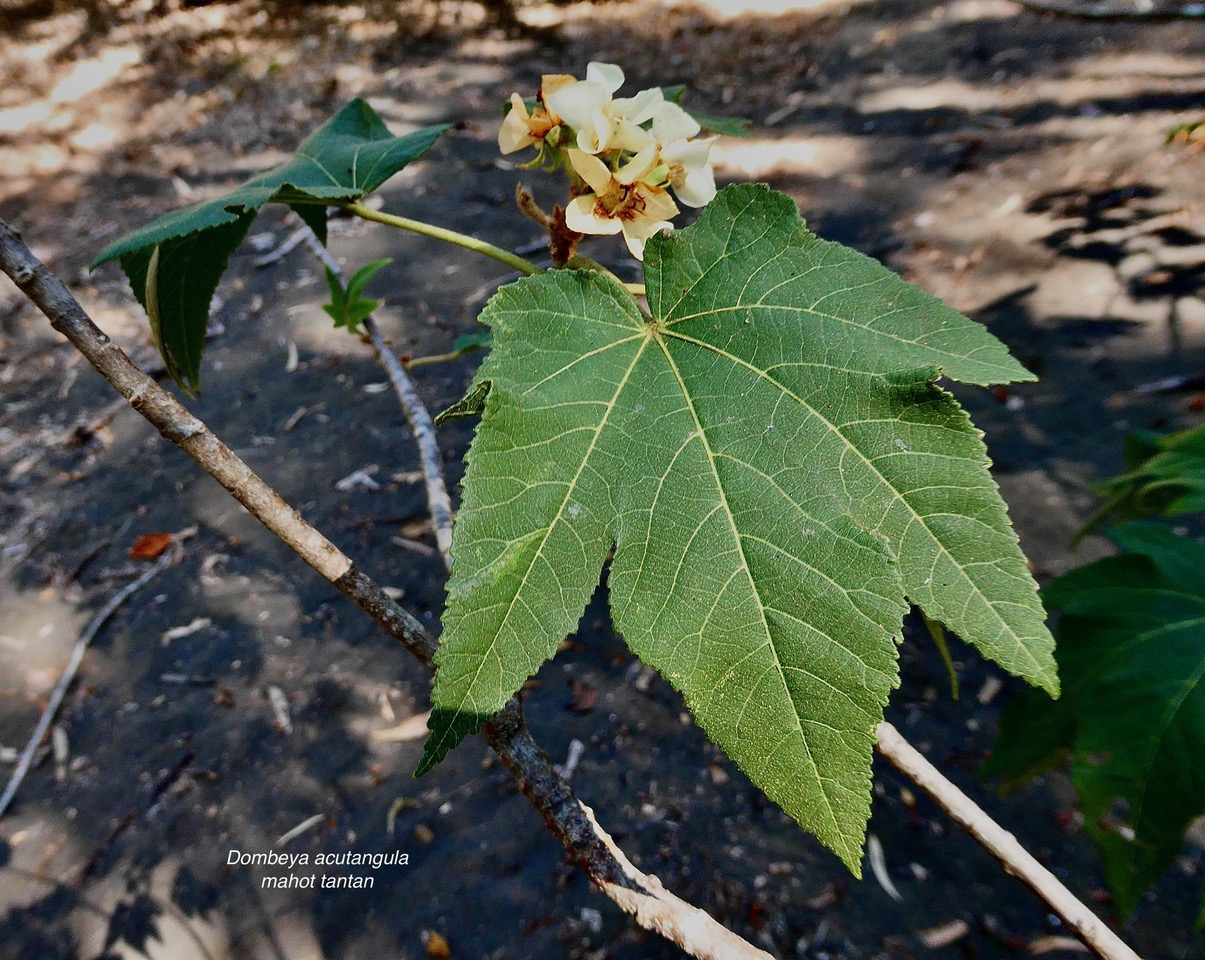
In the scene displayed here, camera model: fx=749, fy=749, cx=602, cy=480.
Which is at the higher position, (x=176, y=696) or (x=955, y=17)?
(x=955, y=17)

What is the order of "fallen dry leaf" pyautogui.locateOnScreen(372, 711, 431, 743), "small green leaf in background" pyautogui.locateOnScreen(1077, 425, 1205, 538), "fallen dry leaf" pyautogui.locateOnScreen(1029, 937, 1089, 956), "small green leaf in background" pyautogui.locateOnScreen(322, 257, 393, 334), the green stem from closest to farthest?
the green stem → "small green leaf in background" pyautogui.locateOnScreen(1077, 425, 1205, 538) → "small green leaf in background" pyautogui.locateOnScreen(322, 257, 393, 334) → "fallen dry leaf" pyautogui.locateOnScreen(1029, 937, 1089, 956) → "fallen dry leaf" pyautogui.locateOnScreen(372, 711, 431, 743)

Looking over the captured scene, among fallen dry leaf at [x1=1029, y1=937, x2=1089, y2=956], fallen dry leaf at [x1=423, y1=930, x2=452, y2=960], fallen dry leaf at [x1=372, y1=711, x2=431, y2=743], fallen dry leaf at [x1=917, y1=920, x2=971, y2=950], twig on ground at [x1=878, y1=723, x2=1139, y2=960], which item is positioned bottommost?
A: fallen dry leaf at [x1=372, y1=711, x2=431, y2=743]

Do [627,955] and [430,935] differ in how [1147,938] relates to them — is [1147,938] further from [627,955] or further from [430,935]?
[430,935]

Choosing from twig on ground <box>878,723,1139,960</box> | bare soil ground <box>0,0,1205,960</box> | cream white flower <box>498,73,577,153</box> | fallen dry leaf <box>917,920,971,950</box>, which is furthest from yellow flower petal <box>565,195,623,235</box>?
fallen dry leaf <box>917,920,971,950</box>

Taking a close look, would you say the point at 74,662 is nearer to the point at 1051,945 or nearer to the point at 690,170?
the point at 690,170

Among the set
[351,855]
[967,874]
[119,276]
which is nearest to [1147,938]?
[967,874]

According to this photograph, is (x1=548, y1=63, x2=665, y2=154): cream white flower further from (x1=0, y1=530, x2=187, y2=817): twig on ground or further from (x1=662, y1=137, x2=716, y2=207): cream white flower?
(x1=0, y1=530, x2=187, y2=817): twig on ground
